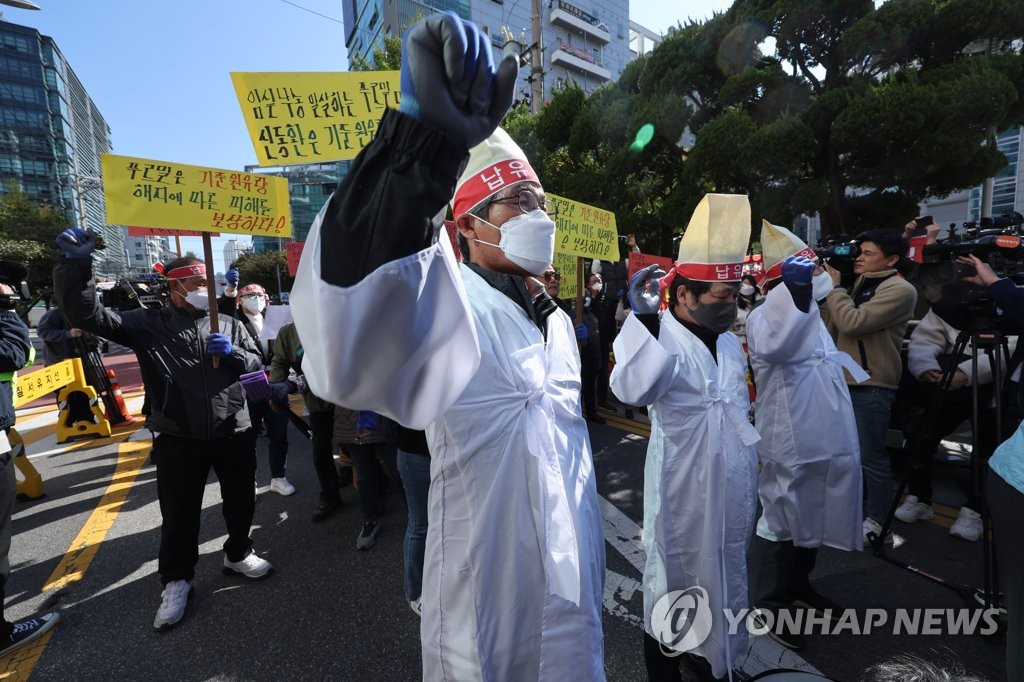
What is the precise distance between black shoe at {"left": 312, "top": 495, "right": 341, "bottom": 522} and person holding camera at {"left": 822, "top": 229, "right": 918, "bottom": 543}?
13.2 ft

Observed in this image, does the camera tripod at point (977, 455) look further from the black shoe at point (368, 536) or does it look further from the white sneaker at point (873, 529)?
the black shoe at point (368, 536)

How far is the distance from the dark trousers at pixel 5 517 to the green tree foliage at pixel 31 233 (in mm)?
25313

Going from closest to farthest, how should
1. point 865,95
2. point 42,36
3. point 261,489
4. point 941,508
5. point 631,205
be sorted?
point 941,508
point 261,489
point 865,95
point 631,205
point 42,36

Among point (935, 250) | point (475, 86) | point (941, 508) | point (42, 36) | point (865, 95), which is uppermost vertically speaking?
point (42, 36)

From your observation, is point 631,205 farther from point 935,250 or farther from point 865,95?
point 935,250

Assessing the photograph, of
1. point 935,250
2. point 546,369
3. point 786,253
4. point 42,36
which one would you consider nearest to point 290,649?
point 546,369

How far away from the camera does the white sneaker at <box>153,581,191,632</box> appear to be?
266 cm

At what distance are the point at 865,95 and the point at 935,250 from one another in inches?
323

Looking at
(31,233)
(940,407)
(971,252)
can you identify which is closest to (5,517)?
(971,252)

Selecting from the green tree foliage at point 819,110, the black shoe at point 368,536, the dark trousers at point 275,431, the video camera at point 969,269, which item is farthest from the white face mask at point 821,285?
the green tree foliage at point 819,110

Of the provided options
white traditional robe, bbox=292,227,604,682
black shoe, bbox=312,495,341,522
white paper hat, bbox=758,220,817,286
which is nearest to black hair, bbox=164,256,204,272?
black shoe, bbox=312,495,341,522

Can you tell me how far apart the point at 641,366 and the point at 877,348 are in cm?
267

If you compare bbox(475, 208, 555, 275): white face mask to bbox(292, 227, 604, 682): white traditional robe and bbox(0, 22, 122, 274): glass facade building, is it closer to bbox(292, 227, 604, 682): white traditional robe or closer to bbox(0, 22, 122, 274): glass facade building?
bbox(292, 227, 604, 682): white traditional robe

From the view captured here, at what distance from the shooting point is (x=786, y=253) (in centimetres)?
305
